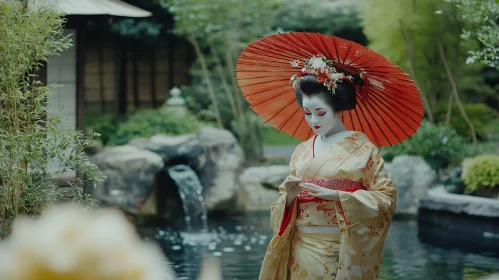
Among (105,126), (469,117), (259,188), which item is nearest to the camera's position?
(259,188)

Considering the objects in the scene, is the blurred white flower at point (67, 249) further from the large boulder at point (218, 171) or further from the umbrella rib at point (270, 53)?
the large boulder at point (218, 171)

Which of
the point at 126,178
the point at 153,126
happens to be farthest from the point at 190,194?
the point at 153,126

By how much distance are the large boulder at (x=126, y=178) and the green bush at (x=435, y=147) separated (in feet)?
14.1

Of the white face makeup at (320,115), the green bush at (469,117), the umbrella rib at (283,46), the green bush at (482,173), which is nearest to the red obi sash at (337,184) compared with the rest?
the white face makeup at (320,115)

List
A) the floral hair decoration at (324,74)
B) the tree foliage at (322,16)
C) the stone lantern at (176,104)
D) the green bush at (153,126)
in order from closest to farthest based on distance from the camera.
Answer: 1. the floral hair decoration at (324,74)
2. the green bush at (153,126)
3. the stone lantern at (176,104)
4. the tree foliage at (322,16)

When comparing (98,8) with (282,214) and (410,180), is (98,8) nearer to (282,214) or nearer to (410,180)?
(282,214)

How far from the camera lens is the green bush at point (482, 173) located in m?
10.0

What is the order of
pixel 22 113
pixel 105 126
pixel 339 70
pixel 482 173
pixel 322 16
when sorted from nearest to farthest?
1. pixel 339 70
2. pixel 22 113
3. pixel 482 173
4. pixel 105 126
5. pixel 322 16

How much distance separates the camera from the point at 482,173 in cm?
1010

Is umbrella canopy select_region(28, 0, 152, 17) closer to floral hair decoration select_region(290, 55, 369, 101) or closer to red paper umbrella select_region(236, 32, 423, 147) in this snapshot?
red paper umbrella select_region(236, 32, 423, 147)

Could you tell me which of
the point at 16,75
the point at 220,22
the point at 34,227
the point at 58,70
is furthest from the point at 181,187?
the point at 34,227

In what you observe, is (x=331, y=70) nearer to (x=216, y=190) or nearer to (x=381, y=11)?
(x=216, y=190)

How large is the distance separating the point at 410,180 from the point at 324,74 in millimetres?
8447

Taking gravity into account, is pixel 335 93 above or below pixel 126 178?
above
